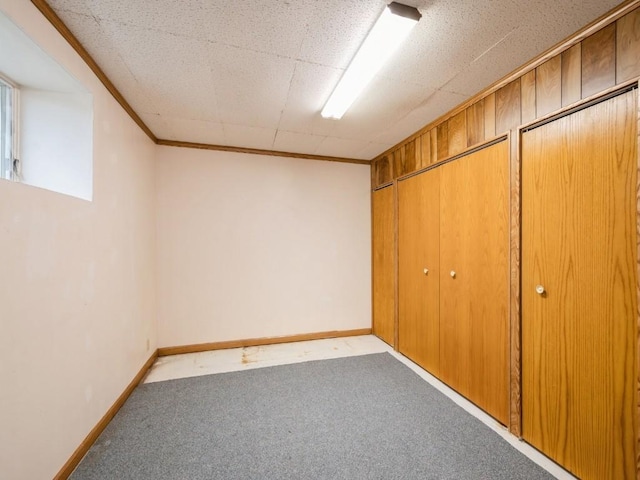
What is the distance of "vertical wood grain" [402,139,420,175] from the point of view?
2.85 metres

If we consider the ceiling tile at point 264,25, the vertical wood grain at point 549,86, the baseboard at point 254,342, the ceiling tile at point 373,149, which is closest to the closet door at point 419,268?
the ceiling tile at point 373,149

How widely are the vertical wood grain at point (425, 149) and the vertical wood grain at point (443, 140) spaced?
5.2 inches

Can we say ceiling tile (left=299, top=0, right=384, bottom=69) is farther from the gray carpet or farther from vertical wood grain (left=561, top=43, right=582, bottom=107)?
the gray carpet

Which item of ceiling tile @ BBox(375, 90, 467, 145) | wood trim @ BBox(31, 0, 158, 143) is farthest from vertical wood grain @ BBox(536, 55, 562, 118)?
wood trim @ BBox(31, 0, 158, 143)

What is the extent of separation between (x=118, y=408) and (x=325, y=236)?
2638mm

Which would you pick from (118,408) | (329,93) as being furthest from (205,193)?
(118,408)

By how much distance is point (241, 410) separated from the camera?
2.07 metres

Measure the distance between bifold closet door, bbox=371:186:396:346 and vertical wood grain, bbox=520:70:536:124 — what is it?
160 cm

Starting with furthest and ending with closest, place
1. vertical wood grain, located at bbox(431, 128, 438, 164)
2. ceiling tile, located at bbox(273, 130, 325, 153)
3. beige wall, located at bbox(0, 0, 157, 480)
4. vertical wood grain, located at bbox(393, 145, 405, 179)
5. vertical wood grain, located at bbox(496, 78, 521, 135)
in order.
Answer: vertical wood grain, located at bbox(393, 145, 405, 179)
ceiling tile, located at bbox(273, 130, 325, 153)
vertical wood grain, located at bbox(431, 128, 438, 164)
vertical wood grain, located at bbox(496, 78, 521, 135)
beige wall, located at bbox(0, 0, 157, 480)

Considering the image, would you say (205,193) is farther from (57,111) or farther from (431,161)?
(431,161)

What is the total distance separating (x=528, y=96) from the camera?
1.73 m

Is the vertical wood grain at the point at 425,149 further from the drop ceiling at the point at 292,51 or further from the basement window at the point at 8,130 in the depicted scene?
the basement window at the point at 8,130

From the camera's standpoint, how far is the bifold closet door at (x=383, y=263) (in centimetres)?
330

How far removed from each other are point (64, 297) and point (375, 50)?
2.22 m
